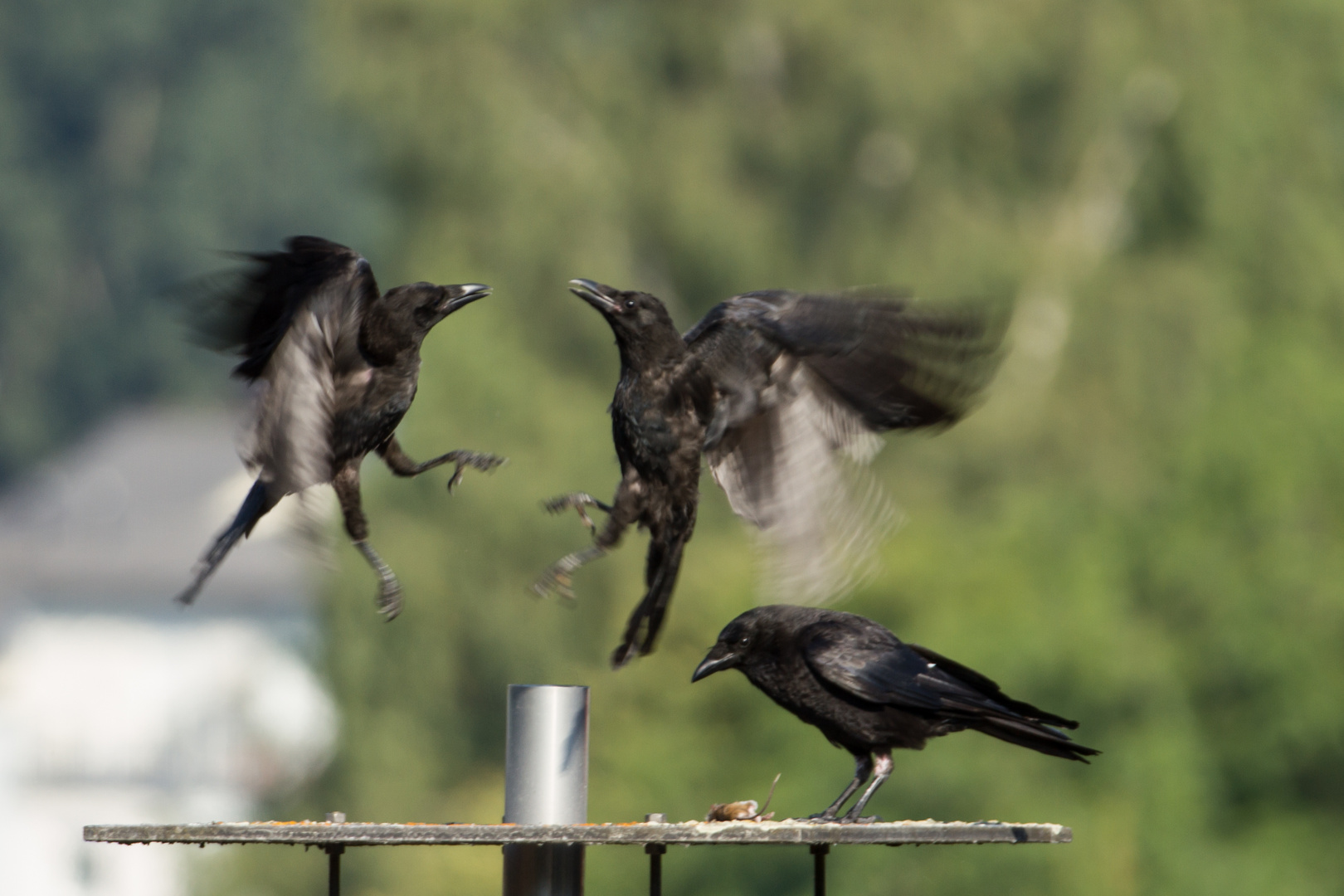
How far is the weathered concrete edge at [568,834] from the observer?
5.55m

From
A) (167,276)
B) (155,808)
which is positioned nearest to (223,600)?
(155,808)

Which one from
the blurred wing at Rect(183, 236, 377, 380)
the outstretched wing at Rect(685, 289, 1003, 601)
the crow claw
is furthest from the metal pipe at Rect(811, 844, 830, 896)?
the blurred wing at Rect(183, 236, 377, 380)

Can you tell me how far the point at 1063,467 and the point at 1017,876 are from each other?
301 inches

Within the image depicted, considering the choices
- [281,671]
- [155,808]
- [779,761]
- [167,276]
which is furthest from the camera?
[167,276]

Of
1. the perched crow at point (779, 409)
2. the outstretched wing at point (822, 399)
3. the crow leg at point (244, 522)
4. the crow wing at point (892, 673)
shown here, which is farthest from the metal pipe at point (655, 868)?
the crow leg at point (244, 522)

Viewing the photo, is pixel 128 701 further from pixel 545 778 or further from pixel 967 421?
pixel 545 778

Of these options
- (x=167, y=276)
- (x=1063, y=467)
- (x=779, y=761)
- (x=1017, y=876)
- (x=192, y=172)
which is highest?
(x=192, y=172)

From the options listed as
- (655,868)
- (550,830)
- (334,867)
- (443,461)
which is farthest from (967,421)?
(550,830)

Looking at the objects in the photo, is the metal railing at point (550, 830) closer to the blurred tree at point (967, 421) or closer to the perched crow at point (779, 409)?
the perched crow at point (779, 409)

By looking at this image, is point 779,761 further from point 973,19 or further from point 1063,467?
point 973,19

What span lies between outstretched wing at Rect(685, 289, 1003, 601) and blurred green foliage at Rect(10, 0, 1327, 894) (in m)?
15.7

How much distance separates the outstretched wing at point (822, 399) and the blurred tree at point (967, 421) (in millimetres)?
15675

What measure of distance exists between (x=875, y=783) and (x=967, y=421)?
19099 millimetres

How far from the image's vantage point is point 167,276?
108000 mm
